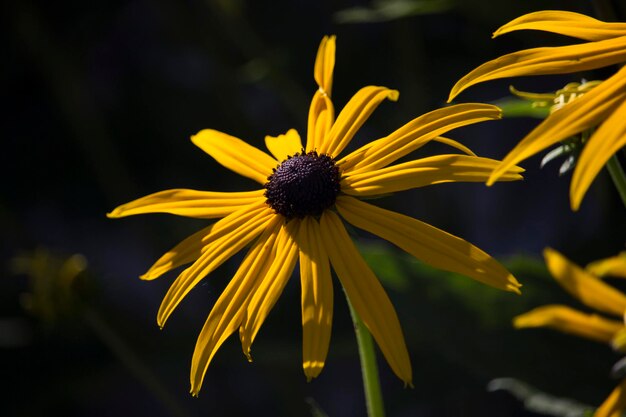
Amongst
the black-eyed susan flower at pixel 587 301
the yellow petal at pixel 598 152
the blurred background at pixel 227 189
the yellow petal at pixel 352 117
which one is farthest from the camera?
the blurred background at pixel 227 189

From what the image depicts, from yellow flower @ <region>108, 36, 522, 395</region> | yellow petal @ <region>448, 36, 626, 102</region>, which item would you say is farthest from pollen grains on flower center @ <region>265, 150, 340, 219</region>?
yellow petal @ <region>448, 36, 626, 102</region>

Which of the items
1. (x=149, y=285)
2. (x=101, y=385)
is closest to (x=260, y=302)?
(x=101, y=385)

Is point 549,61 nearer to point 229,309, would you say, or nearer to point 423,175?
point 423,175

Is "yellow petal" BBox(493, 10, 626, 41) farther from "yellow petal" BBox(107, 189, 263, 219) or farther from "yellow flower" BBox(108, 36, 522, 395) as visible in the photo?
"yellow petal" BBox(107, 189, 263, 219)

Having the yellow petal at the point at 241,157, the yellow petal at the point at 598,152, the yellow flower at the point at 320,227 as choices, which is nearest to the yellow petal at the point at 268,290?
the yellow flower at the point at 320,227

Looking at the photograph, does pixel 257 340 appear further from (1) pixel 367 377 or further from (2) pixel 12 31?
(2) pixel 12 31

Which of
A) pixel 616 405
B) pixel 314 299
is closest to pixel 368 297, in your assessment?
pixel 314 299

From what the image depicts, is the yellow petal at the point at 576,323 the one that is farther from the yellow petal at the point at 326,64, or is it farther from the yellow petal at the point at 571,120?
the yellow petal at the point at 326,64
